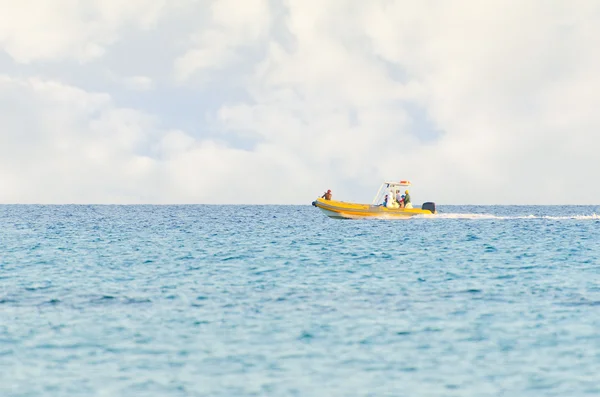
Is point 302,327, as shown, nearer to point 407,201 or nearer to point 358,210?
point 358,210

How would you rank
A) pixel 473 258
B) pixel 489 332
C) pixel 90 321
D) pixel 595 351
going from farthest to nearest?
pixel 473 258, pixel 90 321, pixel 489 332, pixel 595 351

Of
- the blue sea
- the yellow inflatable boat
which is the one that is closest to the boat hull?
the yellow inflatable boat

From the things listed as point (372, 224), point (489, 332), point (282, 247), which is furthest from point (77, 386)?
point (372, 224)

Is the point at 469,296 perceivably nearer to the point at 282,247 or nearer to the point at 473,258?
the point at 473,258

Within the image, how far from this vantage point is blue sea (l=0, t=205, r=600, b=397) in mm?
9367

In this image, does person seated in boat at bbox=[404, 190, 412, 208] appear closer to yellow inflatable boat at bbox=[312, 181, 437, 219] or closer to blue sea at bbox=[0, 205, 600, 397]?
yellow inflatable boat at bbox=[312, 181, 437, 219]

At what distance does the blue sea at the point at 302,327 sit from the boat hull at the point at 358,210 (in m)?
23.5

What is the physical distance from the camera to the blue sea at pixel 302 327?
9367 mm

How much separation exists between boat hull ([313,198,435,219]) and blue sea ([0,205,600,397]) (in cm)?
2348

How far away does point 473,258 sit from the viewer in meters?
26.1

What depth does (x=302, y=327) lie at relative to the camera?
1272 centimetres

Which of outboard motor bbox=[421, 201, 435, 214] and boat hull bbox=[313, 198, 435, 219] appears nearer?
boat hull bbox=[313, 198, 435, 219]

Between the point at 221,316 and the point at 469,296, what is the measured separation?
6271mm

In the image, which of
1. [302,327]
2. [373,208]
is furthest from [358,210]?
[302,327]
